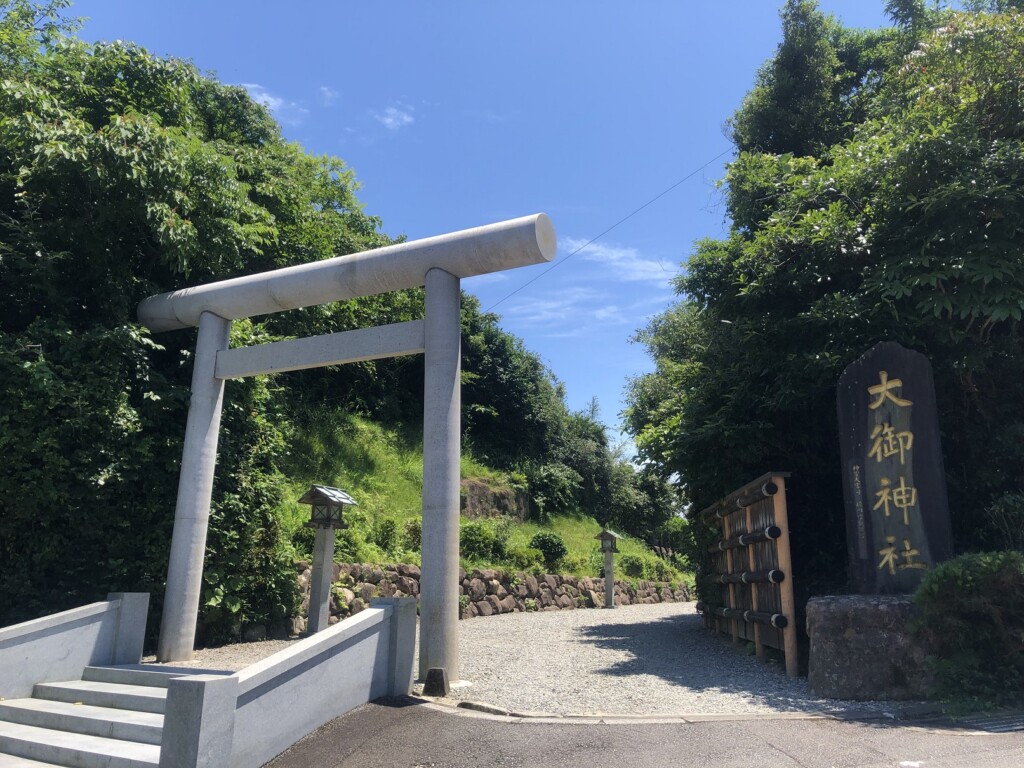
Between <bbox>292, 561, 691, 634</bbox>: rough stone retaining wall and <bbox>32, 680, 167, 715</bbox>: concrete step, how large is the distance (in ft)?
13.7

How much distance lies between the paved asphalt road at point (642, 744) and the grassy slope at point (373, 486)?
7.35 meters

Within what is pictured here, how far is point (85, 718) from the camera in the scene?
5789 mm

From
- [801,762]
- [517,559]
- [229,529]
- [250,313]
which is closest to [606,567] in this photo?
[517,559]

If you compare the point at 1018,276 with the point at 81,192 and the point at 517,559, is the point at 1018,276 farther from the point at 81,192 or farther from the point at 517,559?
the point at 517,559

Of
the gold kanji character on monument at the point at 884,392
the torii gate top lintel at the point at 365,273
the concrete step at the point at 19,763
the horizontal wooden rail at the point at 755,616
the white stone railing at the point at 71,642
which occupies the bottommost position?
the concrete step at the point at 19,763

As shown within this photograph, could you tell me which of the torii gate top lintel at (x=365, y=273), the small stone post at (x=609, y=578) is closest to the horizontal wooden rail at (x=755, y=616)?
the torii gate top lintel at (x=365, y=273)

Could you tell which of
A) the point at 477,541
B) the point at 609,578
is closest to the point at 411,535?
the point at 477,541

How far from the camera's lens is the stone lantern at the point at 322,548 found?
32.4 ft

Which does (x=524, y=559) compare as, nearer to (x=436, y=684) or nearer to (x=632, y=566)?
(x=632, y=566)

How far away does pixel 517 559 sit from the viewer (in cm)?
1827

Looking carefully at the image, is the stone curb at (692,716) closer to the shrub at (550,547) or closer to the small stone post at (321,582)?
the small stone post at (321,582)

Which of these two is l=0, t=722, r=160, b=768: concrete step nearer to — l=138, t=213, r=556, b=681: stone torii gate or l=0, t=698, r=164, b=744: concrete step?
l=0, t=698, r=164, b=744: concrete step

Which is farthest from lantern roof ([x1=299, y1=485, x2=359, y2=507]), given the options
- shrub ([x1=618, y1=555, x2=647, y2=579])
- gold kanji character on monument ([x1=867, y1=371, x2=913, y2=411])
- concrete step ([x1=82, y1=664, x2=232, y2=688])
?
shrub ([x1=618, y1=555, x2=647, y2=579])

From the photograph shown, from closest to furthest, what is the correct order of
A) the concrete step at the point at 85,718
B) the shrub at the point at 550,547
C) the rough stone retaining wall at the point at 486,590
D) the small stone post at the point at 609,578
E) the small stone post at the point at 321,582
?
the concrete step at the point at 85,718 → the small stone post at the point at 321,582 → the rough stone retaining wall at the point at 486,590 → the small stone post at the point at 609,578 → the shrub at the point at 550,547
